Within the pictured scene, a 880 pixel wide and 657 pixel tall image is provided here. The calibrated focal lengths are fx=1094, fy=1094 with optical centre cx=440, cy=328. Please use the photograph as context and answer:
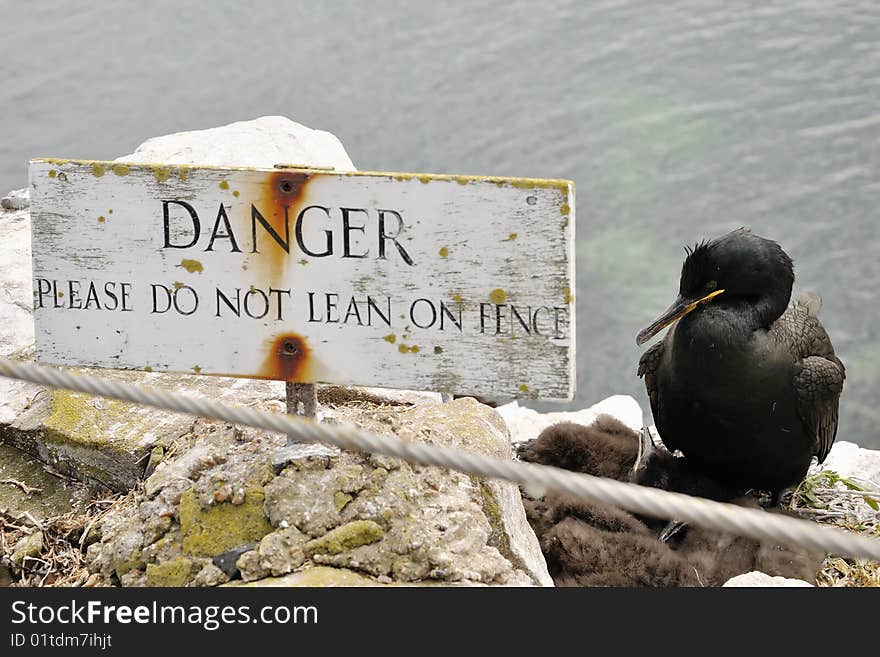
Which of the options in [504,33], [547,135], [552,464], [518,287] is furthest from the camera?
[504,33]

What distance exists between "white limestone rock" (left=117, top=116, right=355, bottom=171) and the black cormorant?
238cm

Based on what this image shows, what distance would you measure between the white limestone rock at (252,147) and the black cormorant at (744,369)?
7.81ft

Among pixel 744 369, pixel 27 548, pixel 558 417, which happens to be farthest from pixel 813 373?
pixel 27 548

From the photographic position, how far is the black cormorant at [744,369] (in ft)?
12.2

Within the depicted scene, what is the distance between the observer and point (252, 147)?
228 inches

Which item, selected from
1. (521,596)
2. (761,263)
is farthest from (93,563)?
(761,263)

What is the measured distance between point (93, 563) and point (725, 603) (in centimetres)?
157

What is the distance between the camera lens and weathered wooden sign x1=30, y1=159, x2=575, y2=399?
8.31 ft

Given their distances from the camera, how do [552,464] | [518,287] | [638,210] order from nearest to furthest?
[518,287], [552,464], [638,210]

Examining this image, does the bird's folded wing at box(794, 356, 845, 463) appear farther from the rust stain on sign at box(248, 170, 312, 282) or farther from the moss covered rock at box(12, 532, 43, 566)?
the moss covered rock at box(12, 532, 43, 566)

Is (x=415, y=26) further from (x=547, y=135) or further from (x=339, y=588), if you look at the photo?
(x=339, y=588)

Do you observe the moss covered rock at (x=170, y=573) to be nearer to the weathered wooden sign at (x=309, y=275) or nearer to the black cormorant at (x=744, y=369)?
the weathered wooden sign at (x=309, y=275)

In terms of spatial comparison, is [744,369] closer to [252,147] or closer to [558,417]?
[558,417]

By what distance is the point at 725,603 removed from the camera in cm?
241
